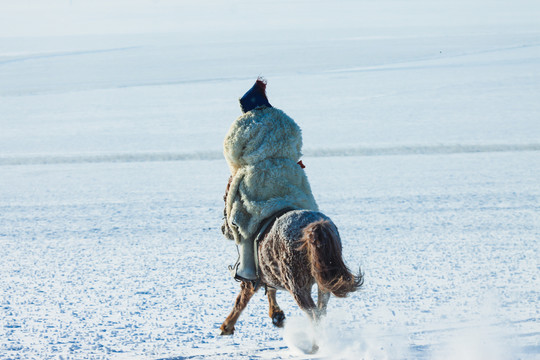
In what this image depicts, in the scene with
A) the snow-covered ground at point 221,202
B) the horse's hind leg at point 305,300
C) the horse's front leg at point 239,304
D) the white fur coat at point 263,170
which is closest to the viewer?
the horse's hind leg at point 305,300

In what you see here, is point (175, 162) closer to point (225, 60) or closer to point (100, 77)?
point (100, 77)

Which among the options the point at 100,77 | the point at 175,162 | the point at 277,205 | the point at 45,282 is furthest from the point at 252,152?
the point at 100,77

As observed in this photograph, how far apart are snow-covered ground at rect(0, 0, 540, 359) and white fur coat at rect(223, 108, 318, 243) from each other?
620 mm

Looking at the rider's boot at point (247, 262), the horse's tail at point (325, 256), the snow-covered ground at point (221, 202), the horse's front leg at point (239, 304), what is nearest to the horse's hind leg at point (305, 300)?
the horse's tail at point (325, 256)

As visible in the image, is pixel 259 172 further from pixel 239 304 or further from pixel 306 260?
pixel 239 304

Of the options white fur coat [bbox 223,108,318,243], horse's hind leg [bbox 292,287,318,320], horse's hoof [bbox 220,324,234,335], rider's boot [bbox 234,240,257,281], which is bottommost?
horse's hoof [bbox 220,324,234,335]

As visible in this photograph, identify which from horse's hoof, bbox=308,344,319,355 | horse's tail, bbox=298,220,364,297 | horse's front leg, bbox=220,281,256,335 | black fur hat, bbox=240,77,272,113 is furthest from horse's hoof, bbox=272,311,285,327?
black fur hat, bbox=240,77,272,113

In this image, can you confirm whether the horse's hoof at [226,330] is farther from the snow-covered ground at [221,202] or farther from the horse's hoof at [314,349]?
the horse's hoof at [314,349]

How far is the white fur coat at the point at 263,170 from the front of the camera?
3.29m

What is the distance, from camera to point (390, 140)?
30.5ft

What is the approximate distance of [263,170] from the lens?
10.8 feet

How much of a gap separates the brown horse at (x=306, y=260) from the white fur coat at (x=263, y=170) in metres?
0.15

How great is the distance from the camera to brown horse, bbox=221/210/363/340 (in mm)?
2887

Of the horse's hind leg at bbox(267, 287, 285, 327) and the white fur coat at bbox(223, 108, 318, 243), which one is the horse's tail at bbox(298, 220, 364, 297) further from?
the horse's hind leg at bbox(267, 287, 285, 327)
